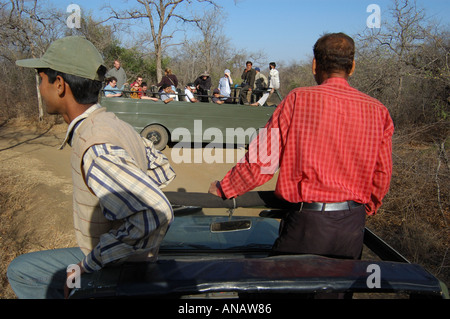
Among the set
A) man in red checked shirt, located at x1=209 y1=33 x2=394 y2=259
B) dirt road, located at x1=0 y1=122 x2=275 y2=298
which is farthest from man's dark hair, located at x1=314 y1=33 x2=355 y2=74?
dirt road, located at x1=0 y1=122 x2=275 y2=298

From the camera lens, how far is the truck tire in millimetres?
8680

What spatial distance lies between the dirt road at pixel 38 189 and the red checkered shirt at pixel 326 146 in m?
2.63

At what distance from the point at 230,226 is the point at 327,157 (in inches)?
43.0

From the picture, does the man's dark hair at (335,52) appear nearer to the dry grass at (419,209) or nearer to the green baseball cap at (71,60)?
the green baseball cap at (71,60)

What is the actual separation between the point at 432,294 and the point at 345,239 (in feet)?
1.88

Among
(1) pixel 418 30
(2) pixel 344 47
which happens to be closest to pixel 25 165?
(2) pixel 344 47

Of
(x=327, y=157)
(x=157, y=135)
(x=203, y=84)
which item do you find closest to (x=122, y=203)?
(x=327, y=157)

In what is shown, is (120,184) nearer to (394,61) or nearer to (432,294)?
(432,294)

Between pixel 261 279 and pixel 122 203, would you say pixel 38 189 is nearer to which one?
pixel 122 203

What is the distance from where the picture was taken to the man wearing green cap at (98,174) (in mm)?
1290

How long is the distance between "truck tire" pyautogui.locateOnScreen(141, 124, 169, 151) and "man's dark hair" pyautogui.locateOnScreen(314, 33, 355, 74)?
7136 millimetres

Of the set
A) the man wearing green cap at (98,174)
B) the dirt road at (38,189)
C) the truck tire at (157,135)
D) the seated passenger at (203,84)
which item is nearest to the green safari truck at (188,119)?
the truck tire at (157,135)

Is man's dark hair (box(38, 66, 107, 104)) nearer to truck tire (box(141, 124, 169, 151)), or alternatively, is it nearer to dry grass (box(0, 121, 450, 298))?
dry grass (box(0, 121, 450, 298))

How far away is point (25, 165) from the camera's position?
7262 millimetres
